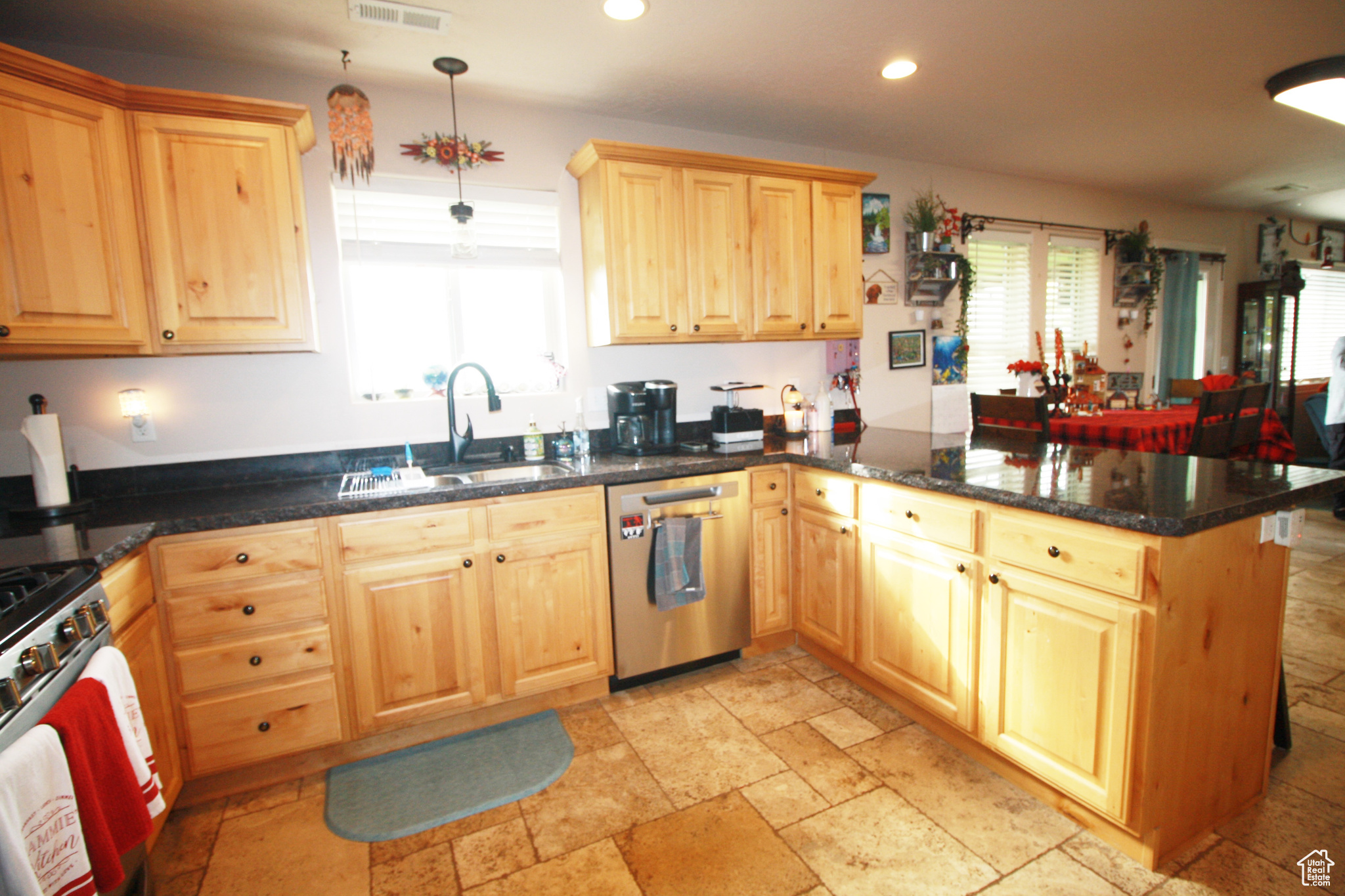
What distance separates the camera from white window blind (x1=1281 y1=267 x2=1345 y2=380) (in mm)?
6223

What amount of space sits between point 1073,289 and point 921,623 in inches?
149

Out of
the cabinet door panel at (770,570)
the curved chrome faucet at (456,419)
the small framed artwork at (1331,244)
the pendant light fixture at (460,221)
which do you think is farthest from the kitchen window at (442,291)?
the small framed artwork at (1331,244)

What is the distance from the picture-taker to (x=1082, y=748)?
168 cm

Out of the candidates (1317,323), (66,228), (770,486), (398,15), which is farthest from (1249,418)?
(1317,323)

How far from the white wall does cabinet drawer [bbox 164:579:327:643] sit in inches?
30.4

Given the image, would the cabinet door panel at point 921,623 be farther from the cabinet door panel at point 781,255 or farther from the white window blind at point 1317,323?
the white window blind at point 1317,323

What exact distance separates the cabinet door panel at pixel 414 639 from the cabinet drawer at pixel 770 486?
1.22 metres

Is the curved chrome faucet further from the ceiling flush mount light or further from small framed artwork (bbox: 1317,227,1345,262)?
small framed artwork (bbox: 1317,227,1345,262)

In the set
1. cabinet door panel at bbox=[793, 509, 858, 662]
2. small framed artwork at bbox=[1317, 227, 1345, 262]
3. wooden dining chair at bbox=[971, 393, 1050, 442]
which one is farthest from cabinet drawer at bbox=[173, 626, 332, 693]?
small framed artwork at bbox=[1317, 227, 1345, 262]

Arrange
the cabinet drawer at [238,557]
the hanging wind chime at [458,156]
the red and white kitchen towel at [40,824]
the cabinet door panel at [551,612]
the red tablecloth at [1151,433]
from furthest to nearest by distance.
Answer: the red tablecloth at [1151,433] < the hanging wind chime at [458,156] < the cabinet door panel at [551,612] < the cabinet drawer at [238,557] < the red and white kitchen towel at [40,824]

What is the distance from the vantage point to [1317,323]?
21.2ft

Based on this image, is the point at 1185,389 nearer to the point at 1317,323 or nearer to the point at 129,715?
the point at 1317,323

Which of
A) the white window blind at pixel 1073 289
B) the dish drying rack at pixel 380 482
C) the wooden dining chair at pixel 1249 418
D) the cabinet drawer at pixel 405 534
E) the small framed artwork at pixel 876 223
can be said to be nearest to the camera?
the cabinet drawer at pixel 405 534

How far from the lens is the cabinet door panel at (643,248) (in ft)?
8.97
